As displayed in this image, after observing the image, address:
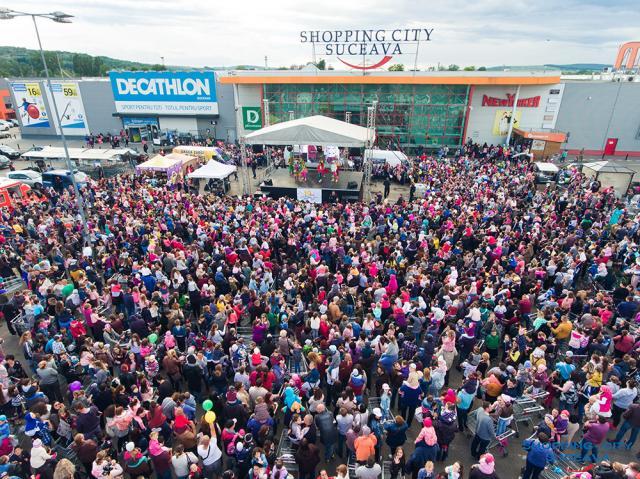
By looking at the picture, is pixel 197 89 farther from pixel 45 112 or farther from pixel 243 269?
pixel 243 269

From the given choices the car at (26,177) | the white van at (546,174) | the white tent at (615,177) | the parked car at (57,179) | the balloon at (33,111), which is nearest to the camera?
the white tent at (615,177)

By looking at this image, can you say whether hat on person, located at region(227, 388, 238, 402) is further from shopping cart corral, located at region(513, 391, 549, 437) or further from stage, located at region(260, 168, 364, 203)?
stage, located at region(260, 168, 364, 203)

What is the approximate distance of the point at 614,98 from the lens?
29.1 metres

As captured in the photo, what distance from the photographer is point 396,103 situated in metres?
30.6

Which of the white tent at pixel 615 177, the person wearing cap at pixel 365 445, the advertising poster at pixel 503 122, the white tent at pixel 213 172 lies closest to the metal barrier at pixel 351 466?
the person wearing cap at pixel 365 445

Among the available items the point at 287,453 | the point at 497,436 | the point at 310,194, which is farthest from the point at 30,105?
the point at 497,436

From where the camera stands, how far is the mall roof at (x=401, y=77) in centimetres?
2806

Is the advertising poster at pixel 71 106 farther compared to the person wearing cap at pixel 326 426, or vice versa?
the advertising poster at pixel 71 106

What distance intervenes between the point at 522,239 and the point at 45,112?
44267mm

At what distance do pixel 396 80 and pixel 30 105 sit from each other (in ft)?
116

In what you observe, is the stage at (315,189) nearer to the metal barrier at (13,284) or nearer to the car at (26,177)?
the metal barrier at (13,284)

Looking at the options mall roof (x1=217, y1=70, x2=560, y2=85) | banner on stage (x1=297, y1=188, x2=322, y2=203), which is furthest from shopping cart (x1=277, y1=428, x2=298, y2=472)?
mall roof (x1=217, y1=70, x2=560, y2=85)

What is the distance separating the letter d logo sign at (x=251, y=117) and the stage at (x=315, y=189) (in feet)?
43.9

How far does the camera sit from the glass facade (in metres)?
30.0
